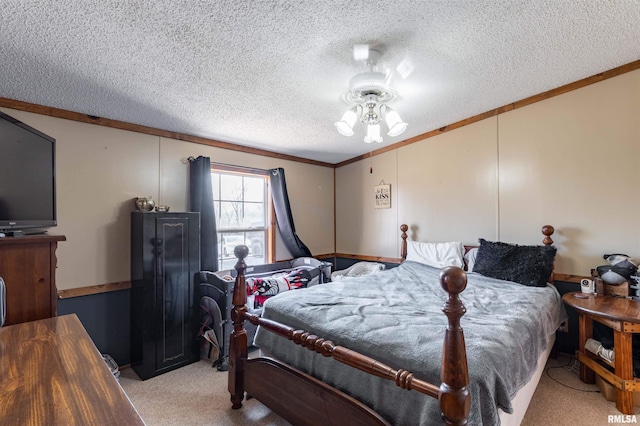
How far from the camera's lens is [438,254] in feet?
10.8

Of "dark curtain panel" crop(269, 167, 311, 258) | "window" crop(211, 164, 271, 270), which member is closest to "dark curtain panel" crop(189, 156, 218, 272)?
"window" crop(211, 164, 271, 270)

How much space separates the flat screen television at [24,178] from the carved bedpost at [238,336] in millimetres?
1136

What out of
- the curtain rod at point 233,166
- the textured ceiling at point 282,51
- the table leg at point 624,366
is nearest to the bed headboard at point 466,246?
the table leg at point 624,366

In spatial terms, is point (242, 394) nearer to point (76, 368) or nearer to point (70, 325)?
point (70, 325)

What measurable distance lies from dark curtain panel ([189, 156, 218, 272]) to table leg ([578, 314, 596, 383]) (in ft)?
11.2

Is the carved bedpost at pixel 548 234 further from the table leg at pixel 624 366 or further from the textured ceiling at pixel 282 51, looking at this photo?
the textured ceiling at pixel 282 51

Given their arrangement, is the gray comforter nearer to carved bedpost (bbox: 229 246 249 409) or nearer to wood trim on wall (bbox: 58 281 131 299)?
carved bedpost (bbox: 229 246 249 409)

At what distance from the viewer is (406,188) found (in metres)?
3.92

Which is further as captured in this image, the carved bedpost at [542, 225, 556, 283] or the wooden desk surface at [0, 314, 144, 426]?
Answer: the carved bedpost at [542, 225, 556, 283]

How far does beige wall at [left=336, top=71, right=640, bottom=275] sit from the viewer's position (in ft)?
7.88

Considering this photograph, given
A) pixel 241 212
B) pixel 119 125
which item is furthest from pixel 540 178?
pixel 119 125

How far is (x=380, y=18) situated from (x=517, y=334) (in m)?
1.86

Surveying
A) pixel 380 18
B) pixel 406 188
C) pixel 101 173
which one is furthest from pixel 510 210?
pixel 101 173

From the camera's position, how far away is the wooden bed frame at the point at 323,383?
1.01m
